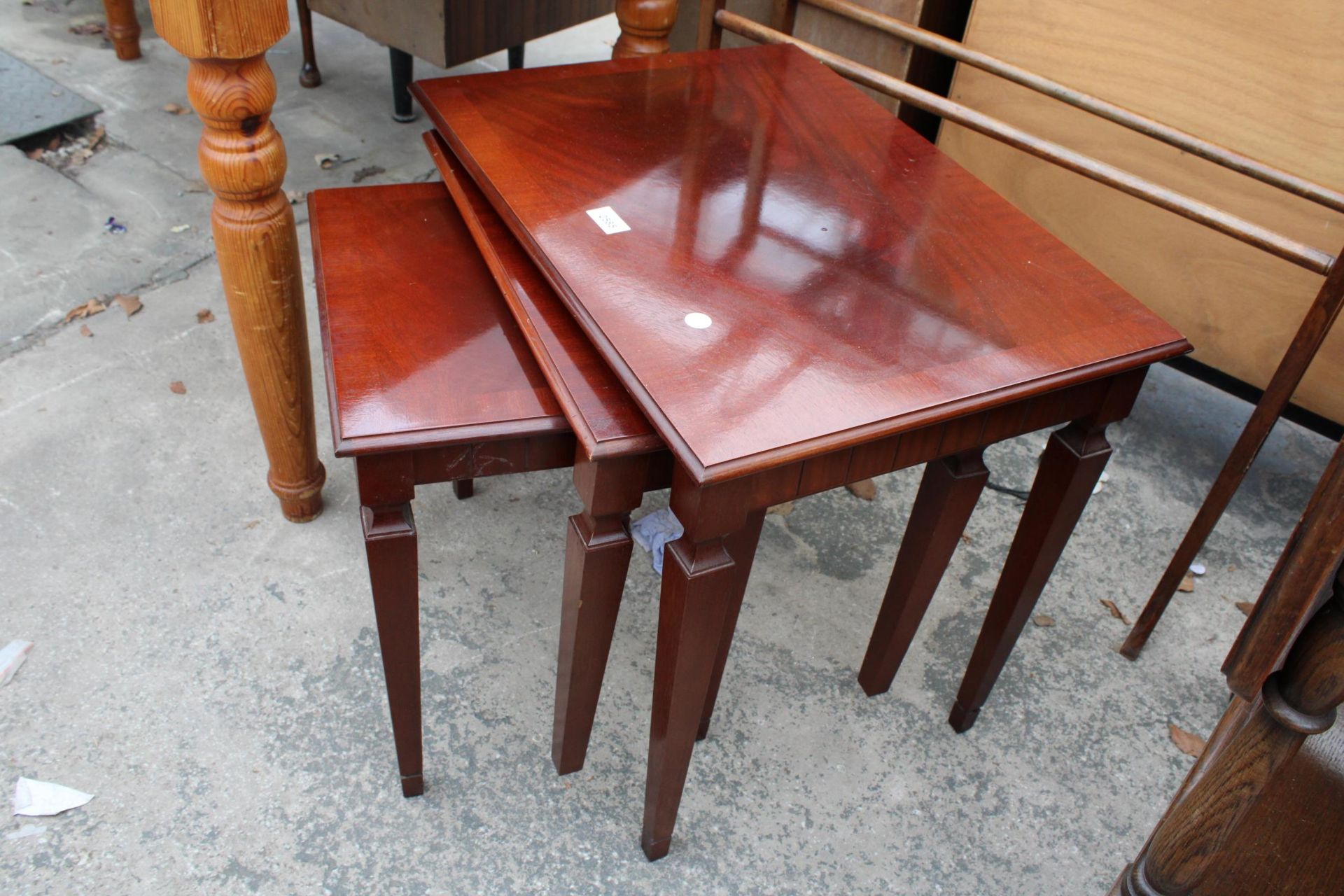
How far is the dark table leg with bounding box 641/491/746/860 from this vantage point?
102 cm

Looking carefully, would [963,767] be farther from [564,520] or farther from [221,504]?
[221,504]

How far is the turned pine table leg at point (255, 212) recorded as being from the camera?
4.19 ft

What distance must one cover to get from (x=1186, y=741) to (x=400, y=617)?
121 centimetres

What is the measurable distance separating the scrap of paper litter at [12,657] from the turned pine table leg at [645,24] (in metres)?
1.34

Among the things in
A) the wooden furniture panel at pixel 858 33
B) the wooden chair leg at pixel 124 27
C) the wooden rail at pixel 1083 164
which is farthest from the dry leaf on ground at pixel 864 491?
the wooden chair leg at pixel 124 27

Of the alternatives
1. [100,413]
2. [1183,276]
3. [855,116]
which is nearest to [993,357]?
[855,116]

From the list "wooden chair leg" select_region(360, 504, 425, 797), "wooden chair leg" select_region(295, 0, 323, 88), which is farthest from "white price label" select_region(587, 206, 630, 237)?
"wooden chair leg" select_region(295, 0, 323, 88)

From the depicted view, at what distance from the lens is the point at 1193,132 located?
6.09 feet

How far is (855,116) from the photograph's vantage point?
1.54 m

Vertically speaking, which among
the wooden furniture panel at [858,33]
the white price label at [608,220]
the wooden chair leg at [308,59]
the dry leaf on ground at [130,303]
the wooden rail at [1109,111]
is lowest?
the dry leaf on ground at [130,303]

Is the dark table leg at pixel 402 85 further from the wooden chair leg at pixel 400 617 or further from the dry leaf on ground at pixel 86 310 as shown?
the wooden chair leg at pixel 400 617

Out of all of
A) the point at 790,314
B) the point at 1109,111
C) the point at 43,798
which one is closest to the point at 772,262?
the point at 790,314

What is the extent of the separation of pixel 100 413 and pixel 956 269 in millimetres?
1597

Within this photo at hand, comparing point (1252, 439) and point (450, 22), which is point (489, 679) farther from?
point (450, 22)
